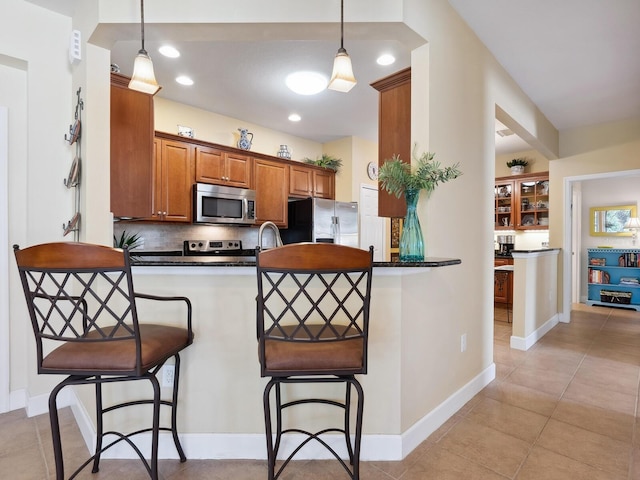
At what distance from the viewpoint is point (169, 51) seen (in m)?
2.75

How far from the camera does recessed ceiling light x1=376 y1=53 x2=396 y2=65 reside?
9.32ft

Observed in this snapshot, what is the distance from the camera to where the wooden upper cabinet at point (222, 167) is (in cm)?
380

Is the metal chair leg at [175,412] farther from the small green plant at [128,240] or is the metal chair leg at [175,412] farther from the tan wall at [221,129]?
the tan wall at [221,129]

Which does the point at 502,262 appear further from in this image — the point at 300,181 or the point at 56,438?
the point at 56,438

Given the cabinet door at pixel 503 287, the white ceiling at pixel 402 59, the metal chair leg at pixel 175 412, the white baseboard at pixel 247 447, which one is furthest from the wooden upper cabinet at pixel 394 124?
the cabinet door at pixel 503 287

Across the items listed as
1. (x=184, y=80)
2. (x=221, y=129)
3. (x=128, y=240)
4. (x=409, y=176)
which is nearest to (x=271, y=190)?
(x=221, y=129)

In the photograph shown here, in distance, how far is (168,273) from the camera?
1.73m

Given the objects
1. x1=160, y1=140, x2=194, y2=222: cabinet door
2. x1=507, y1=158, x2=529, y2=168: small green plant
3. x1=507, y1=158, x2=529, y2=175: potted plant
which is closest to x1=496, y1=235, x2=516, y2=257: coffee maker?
x1=507, y1=158, x2=529, y2=175: potted plant

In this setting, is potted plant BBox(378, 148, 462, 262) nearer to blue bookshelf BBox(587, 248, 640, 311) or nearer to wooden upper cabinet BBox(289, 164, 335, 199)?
wooden upper cabinet BBox(289, 164, 335, 199)

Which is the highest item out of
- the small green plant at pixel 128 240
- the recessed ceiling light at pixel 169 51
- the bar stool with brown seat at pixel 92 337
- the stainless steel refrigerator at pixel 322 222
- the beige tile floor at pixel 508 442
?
the recessed ceiling light at pixel 169 51

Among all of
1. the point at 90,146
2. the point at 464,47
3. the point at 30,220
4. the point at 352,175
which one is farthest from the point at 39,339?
the point at 352,175

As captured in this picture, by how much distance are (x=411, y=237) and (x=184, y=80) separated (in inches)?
110

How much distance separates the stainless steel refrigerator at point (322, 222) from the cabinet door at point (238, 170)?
86 centimetres

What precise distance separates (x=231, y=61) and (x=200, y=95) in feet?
2.92
